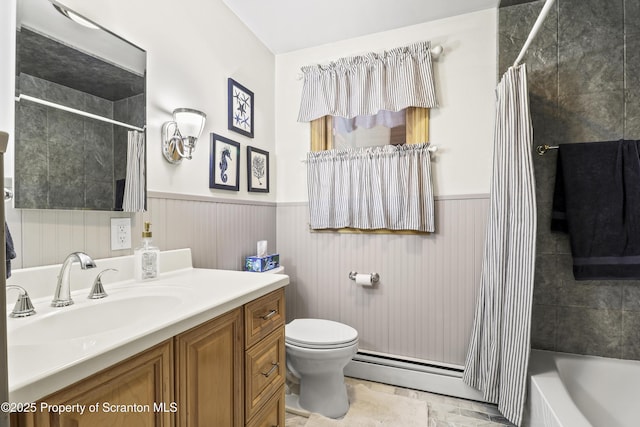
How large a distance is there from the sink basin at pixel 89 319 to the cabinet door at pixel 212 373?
135mm

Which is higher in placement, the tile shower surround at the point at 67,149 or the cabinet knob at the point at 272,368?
the tile shower surround at the point at 67,149

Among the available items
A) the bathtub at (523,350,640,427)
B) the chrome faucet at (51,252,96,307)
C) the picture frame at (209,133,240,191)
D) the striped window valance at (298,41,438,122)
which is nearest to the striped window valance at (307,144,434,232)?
the striped window valance at (298,41,438,122)

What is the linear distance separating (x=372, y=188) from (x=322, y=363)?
114 cm

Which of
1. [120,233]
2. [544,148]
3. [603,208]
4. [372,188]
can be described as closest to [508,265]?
[603,208]

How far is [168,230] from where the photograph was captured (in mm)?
1459

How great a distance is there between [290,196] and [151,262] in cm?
129

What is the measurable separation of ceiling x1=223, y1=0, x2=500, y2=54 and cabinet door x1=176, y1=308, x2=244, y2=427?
1.85m

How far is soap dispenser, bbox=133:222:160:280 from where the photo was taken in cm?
123

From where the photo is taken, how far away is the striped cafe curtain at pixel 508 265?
1.54 m

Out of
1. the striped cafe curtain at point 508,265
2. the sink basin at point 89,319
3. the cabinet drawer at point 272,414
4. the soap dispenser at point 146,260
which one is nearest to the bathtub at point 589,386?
the striped cafe curtain at point 508,265

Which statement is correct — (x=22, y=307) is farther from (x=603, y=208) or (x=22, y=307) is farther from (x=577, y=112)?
(x=577, y=112)

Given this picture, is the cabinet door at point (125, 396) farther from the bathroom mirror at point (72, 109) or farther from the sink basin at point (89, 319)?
the bathroom mirror at point (72, 109)

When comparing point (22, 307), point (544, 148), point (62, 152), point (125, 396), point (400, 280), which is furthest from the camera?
point (400, 280)

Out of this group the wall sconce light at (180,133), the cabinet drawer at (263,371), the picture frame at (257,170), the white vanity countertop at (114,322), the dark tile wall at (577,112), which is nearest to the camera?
the white vanity countertop at (114,322)
